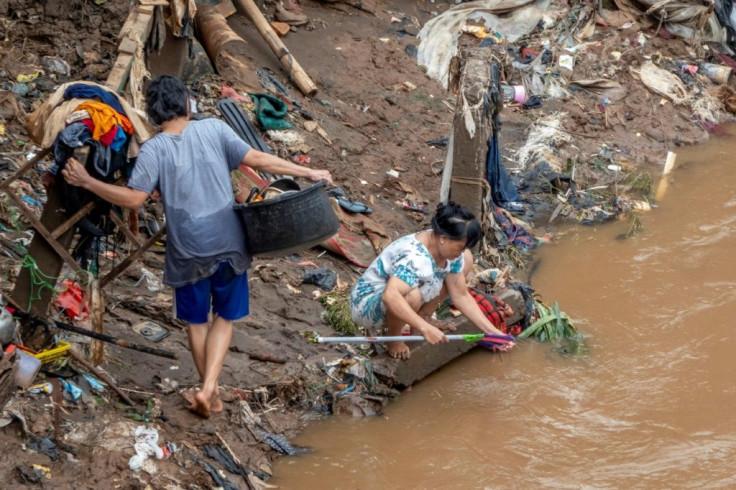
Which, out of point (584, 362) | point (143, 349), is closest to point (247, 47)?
point (584, 362)

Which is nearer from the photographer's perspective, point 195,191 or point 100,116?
point 100,116

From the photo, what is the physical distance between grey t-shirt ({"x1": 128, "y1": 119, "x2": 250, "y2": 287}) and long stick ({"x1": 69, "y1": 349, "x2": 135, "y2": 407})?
554 millimetres

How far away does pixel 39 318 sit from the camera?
4.59m

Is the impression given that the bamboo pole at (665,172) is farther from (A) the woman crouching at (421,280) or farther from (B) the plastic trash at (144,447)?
(B) the plastic trash at (144,447)

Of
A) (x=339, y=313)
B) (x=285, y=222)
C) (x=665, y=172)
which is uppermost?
(x=285, y=222)

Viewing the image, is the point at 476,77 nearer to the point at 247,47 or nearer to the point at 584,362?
the point at 584,362

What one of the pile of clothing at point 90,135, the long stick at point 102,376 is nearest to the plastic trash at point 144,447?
the long stick at point 102,376

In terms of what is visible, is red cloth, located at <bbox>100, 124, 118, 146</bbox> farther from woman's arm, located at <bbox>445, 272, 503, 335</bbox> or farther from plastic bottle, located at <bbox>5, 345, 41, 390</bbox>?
woman's arm, located at <bbox>445, 272, 503, 335</bbox>

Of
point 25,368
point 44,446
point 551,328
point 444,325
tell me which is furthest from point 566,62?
point 44,446

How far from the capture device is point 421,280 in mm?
5246

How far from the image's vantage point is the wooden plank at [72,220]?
4.38 metres

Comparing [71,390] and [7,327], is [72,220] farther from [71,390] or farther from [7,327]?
[71,390]

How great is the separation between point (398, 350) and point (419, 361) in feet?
0.74

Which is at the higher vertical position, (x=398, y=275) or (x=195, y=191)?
(x=195, y=191)
